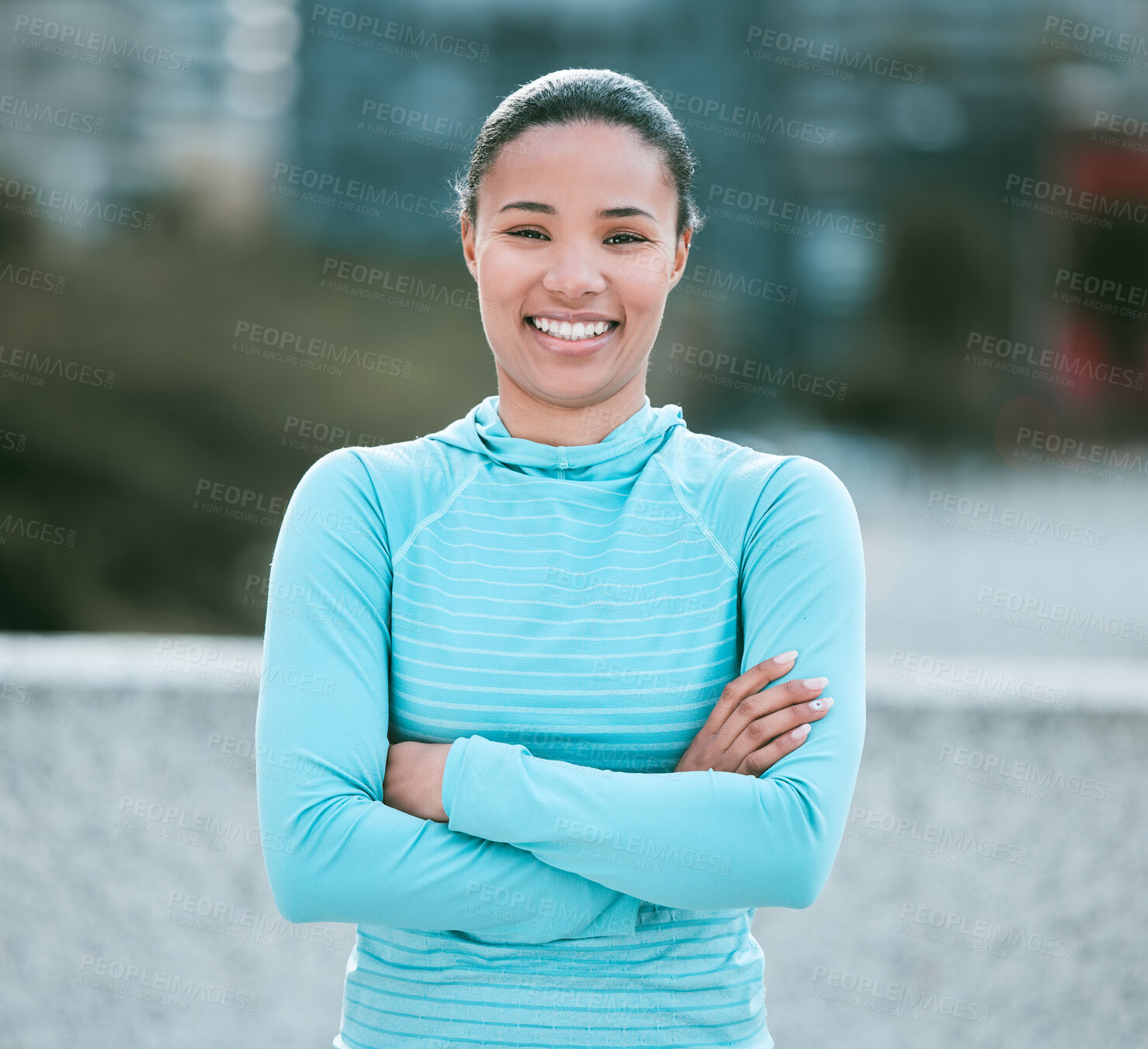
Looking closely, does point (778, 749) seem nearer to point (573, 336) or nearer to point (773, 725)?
point (773, 725)

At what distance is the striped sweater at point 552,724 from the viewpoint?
1.61m

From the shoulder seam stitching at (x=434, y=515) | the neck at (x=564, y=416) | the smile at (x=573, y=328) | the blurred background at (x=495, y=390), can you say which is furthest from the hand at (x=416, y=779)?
the blurred background at (x=495, y=390)

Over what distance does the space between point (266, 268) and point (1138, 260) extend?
28.3 metres

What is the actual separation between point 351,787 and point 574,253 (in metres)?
0.82

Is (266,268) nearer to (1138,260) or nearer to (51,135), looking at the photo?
(51,135)

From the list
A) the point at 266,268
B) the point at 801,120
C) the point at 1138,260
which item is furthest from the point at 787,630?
the point at 801,120

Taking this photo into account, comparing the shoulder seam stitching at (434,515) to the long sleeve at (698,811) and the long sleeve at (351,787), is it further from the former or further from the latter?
the long sleeve at (698,811)

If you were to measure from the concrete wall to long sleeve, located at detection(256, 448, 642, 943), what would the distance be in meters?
1.14

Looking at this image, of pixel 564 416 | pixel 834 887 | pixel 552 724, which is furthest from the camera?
pixel 834 887

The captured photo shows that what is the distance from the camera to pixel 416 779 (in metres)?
1.68

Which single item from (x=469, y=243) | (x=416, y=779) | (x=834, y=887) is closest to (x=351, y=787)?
(x=416, y=779)

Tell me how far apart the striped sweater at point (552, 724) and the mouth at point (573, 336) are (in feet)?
0.49

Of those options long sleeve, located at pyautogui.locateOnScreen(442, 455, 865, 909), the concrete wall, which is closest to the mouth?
long sleeve, located at pyautogui.locateOnScreen(442, 455, 865, 909)

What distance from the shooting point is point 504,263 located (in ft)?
5.97
